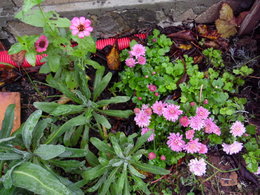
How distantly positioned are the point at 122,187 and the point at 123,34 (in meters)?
1.68

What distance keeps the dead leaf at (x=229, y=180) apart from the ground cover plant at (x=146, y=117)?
4 centimetres

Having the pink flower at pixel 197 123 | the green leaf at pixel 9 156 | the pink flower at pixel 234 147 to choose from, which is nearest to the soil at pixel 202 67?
the pink flower at pixel 234 147

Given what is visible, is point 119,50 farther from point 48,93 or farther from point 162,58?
point 48,93

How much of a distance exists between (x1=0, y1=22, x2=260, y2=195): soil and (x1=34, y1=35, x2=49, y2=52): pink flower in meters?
0.67

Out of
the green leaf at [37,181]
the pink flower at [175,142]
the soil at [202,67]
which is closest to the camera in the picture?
the green leaf at [37,181]

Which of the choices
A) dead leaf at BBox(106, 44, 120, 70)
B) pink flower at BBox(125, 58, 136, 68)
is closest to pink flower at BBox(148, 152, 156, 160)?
pink flower at BBox(125, 58, 136, 68)

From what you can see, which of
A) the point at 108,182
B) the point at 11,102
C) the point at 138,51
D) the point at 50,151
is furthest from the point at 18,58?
the point at 108,182

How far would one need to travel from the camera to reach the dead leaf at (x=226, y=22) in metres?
2.71

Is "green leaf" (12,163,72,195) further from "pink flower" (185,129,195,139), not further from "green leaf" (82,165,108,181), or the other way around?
"pink flower" (185,129,195,139)

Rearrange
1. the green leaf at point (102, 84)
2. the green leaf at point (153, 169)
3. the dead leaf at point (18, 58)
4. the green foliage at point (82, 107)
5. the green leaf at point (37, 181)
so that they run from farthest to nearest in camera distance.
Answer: the dead leaf at point (18, 58), the green leaf at point (102, 84), the green foliage at point (82, 107), the green leaf at point (153, 169), the green leaf at point (37, 181)

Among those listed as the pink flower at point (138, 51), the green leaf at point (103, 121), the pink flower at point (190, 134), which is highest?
the pink flower at point (138, 51)

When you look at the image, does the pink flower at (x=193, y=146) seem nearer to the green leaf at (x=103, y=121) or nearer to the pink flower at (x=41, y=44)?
the green leaf at (x=103, y=121)

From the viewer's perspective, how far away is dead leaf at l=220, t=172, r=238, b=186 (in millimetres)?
2490

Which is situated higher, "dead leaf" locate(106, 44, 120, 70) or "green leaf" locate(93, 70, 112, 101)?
"dead leaf" locate(106, 44, 120, 70)
